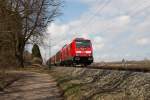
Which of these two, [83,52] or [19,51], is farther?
[19,51]

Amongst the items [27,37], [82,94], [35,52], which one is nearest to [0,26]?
[82,94]

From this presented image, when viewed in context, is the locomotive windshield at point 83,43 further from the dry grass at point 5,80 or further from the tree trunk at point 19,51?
the tree trunk at point 19,51

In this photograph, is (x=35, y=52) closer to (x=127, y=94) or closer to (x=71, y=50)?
(x=71, y=50)

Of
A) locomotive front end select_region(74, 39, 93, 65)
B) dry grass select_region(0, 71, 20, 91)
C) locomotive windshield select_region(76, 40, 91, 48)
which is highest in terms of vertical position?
locomotive windshield select_region(76, 40, 91, 48)

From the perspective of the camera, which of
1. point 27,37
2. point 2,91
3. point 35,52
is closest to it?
point 2,91

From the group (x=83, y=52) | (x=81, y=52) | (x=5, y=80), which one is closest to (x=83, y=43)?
(x=83, y=52)

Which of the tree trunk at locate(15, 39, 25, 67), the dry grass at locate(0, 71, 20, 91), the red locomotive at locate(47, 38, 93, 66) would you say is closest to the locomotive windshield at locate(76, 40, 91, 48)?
the red locomotive at locate(47, 38, 93, 66)

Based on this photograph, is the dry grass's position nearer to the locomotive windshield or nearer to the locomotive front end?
the locomotive front end

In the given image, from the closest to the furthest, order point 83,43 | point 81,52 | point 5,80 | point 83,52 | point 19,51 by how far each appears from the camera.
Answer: point 5,80 → point 81,52 → point 83,52 → point 83,43 → point 19,51

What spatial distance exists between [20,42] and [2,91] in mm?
36983

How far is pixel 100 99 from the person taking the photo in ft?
43.2

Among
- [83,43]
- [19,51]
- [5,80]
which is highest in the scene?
[19,51]

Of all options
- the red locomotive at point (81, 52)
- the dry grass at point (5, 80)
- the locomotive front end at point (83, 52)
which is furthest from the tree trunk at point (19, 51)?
the dry grass at point (5, 80)

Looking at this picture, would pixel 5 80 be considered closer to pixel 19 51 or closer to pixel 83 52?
pixel 83 52
